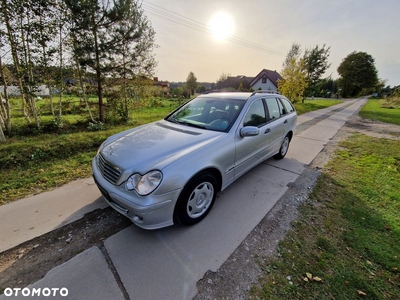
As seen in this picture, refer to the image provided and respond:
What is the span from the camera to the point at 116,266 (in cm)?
174

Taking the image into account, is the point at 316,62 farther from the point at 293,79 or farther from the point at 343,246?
the point at 343,246

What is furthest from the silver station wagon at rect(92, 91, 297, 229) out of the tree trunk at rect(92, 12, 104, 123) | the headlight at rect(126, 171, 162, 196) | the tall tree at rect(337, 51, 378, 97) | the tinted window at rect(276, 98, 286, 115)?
the tall tree at rect(337, 51, 378, 97)

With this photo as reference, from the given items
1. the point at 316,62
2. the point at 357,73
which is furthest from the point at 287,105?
the point at 357,73

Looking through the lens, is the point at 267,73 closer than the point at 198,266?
No

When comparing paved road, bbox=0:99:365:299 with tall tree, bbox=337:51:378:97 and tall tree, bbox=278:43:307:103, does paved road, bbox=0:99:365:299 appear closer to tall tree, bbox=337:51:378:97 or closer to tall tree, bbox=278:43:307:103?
tall tree, bbox=278:43:307:103

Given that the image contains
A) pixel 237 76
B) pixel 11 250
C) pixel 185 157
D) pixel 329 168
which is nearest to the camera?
pixel 11 250

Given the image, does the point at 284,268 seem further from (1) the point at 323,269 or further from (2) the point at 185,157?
(2) the point at 185,157

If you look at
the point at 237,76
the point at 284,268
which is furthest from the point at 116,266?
the point at 237,76

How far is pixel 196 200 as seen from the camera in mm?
2230

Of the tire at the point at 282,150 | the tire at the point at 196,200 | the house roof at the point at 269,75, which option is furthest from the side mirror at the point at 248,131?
the house roof at the point at 269,75

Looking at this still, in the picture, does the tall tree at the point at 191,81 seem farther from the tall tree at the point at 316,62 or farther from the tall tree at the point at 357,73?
the tall tree at the point at 357,73

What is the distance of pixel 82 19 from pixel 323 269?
27.3 ft

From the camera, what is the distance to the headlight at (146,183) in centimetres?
181

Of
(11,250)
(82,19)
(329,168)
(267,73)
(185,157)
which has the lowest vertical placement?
(11,250)
